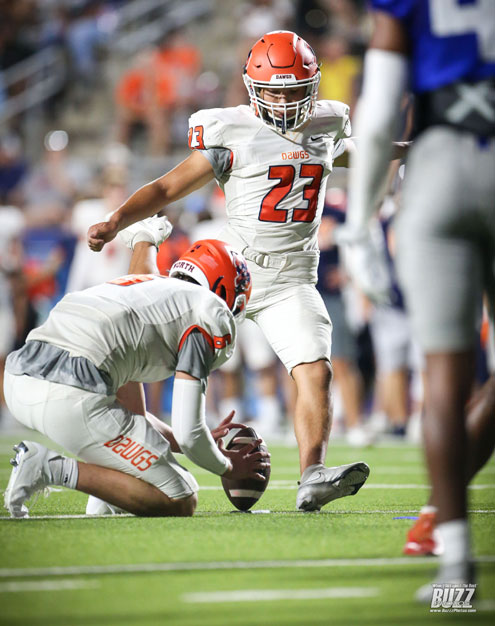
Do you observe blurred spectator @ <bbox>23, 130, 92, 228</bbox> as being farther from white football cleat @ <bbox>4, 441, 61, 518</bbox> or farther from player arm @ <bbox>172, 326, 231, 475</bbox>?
player arm @ <bbox>172, 326, 231, 475</bbox>

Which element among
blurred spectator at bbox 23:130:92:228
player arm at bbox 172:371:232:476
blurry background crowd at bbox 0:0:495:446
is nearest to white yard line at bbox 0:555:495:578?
player arm at bbox 172:371:232:476

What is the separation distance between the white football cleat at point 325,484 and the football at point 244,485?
17 centimetres

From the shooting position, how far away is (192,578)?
2818 millimetres

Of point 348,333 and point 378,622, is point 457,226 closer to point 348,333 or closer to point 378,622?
point 378,622

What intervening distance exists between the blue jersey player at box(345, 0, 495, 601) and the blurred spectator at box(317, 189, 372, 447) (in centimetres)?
610

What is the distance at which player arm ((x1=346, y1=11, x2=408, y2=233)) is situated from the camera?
267 cm

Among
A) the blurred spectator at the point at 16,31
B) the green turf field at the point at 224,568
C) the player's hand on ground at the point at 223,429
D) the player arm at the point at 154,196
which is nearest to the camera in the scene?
the green turf field at the point at 224,568

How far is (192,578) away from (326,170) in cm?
249

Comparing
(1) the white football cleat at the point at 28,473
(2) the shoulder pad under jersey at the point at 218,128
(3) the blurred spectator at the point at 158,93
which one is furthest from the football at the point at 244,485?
(3) the blurred spectator at the point at 158,93

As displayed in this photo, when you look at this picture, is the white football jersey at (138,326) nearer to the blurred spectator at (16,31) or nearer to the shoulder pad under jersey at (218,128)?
the shoulder pad under jersey at (218,128)

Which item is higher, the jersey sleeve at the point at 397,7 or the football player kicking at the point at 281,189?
the jersey sleeve at the point at 397,7

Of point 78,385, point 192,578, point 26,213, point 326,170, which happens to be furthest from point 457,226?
point 26,213

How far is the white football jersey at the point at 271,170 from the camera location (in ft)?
15.5

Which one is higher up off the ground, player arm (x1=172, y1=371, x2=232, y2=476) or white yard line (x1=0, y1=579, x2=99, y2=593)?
white yard line (x1=0, y1=579, x2=99, y2=593)
